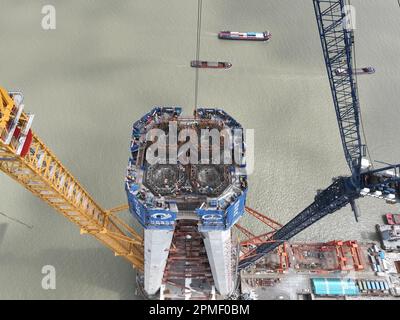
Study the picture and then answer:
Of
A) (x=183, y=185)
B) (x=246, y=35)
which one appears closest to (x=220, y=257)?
(x=183, y=185)

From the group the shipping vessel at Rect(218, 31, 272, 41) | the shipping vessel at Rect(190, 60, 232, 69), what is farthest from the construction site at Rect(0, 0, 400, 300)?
the shipping vessel at Rect(218, 31, 272, 41)

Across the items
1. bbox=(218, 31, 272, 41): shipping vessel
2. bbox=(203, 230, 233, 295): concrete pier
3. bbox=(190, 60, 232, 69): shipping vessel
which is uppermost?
bbox=(218, 31, 272, 41): shipping vessel

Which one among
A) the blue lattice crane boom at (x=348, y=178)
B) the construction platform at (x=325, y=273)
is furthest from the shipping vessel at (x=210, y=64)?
the construction platform at (x=325, y=273)

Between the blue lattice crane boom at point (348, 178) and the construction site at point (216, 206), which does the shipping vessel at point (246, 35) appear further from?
the blue lattice crane boom at point (348, 178)

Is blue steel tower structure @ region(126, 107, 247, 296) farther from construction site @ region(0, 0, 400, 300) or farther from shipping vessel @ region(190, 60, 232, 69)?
shipping vessel @ region(190, 60, 232, 69)

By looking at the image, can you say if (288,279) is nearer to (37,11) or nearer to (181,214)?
(181,214)

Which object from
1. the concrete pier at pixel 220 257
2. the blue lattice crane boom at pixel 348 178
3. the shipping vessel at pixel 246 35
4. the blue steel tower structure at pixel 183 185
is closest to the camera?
the blue steel tower structure at pixel 183 185
